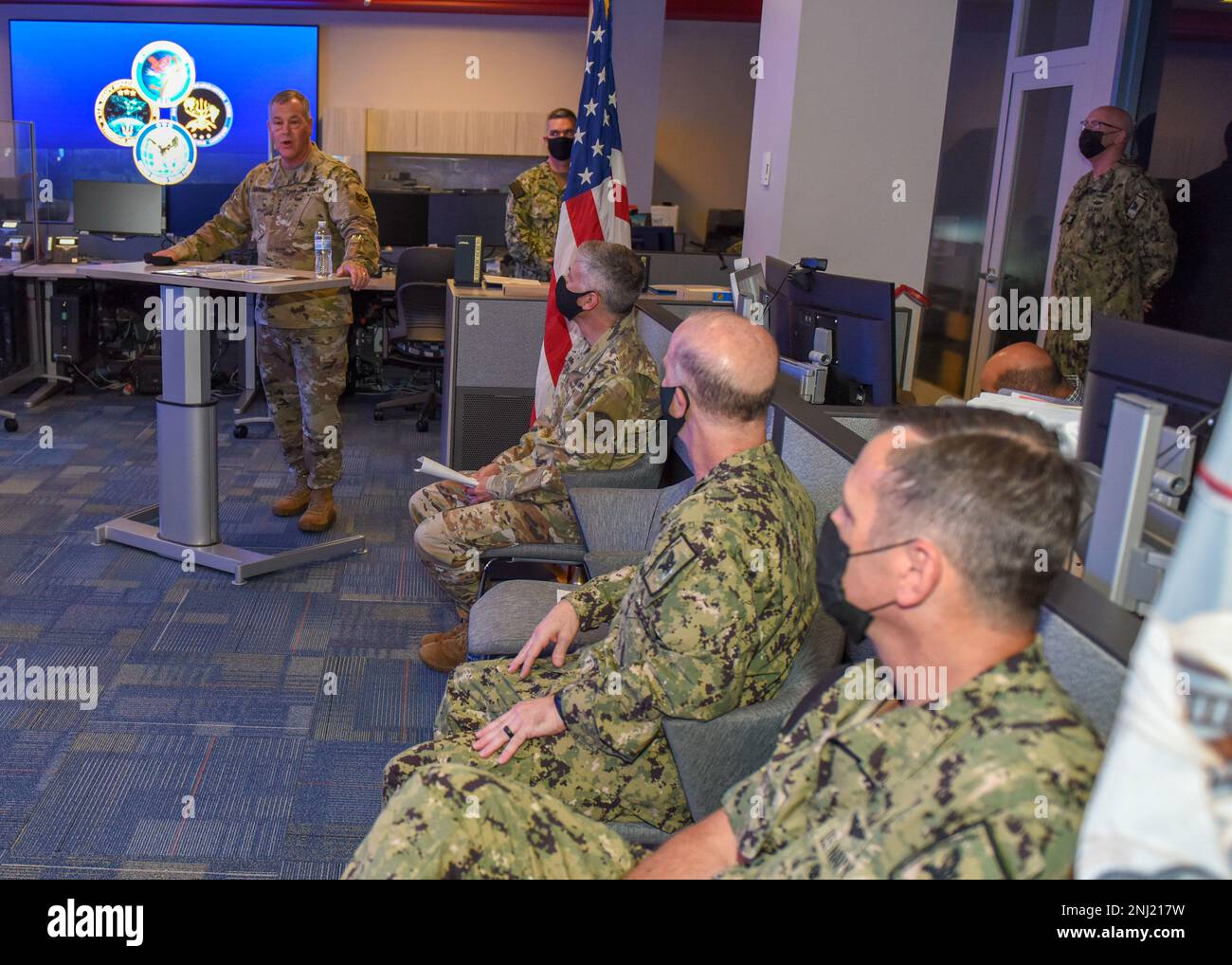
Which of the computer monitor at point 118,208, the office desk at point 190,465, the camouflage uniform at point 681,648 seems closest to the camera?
the camouflage uniform at point 681,648

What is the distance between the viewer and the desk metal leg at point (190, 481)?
11.7 feet

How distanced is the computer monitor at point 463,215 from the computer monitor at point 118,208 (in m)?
1.60

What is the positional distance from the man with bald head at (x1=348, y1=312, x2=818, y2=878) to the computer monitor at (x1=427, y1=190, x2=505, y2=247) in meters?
5.18

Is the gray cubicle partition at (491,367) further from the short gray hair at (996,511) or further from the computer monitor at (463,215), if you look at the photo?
the short gray hair at (996,511)

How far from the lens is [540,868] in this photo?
1345 millimetres

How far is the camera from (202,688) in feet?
9.43

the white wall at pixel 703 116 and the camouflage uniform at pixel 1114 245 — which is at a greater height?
the white wall at pixel 703 116

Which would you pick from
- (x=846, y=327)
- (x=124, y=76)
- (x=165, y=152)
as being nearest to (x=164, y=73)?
(x=124, y=76)

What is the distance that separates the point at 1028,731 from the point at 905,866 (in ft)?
0.53

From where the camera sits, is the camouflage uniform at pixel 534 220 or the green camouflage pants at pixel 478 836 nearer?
the green camouflage pants at pixel 478 836

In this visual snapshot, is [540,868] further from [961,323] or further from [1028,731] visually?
[961,323]

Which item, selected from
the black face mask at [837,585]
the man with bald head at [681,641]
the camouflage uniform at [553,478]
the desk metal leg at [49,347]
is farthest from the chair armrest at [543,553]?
the desk metal leg at [49,347]

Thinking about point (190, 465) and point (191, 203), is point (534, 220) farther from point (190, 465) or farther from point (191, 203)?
point (191, 203)

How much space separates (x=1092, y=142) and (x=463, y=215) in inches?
148
